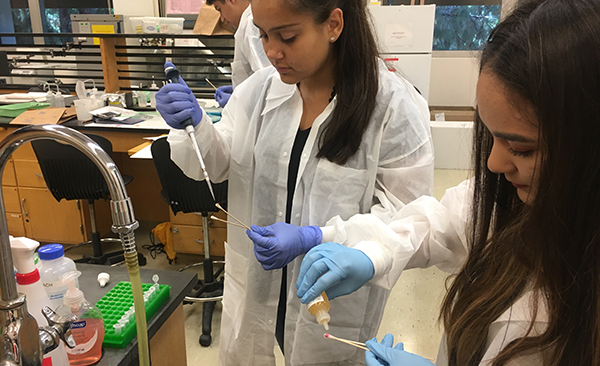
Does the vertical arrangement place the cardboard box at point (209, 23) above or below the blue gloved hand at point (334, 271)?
above

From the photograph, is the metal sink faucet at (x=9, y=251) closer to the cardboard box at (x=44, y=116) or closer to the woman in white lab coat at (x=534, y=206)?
the woman in white lab coat at (x=534, y=206)

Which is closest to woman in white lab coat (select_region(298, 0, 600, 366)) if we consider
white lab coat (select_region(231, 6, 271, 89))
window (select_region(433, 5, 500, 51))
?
white lab coat (select_region(231, 6, 271, 89))

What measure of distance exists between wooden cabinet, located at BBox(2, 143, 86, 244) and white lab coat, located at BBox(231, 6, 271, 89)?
1.41 metres

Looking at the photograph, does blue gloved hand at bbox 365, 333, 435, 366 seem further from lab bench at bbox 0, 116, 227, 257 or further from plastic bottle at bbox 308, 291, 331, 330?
lab bench at bbox 0, 116, 227, 257

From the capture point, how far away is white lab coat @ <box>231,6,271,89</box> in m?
2.31

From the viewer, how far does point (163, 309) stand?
3.24 feet

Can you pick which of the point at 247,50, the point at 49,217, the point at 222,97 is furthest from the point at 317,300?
the point at 49,217

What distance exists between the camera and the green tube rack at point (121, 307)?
0.84m

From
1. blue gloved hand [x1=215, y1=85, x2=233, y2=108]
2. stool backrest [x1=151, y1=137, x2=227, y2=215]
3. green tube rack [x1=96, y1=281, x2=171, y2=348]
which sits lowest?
stool backrest [x1=151, y1=137, x2=227, y2=215]

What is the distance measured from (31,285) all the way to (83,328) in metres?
0.12

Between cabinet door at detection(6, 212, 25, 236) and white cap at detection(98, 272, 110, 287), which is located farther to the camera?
cabinet door at detection(6, 212, 25, 236)

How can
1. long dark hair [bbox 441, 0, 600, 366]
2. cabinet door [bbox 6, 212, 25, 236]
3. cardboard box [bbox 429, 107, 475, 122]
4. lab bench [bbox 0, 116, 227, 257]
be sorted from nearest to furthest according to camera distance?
long dark hair [bbox 441, 0, 600, 366] < lab bench [bbox 0, 116, 227, 257] < cabinet door [bbox 6, 212, 25, 236] < cardboard box [bbox 429, 107, 475, 122]

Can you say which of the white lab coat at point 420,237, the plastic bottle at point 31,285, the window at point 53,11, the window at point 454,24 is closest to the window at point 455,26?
the window at point 454,24

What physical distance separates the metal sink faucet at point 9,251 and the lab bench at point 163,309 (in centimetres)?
27
